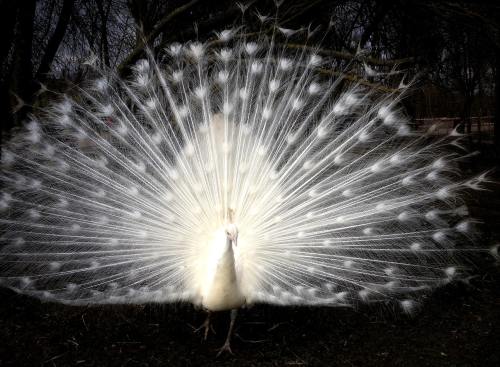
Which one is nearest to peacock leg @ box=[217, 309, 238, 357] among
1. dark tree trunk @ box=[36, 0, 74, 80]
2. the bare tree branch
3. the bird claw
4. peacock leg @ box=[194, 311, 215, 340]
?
the bird claw

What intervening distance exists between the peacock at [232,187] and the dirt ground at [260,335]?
0.27 meters

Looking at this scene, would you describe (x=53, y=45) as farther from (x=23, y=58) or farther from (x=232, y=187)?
(x=232, y=187)

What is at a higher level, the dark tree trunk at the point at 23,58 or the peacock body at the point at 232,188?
the dark tree trunk at the point at 23,58

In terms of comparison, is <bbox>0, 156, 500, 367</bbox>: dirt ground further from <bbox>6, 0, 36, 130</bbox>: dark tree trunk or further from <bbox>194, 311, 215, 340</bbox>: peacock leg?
<bbox>6, 0, 36, 130</bbox>: dark tree trunk

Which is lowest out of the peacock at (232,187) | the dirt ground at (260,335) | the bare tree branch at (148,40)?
the dirt ground at (260,335)

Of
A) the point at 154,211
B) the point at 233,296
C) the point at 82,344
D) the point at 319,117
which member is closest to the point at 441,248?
the point at 319,117

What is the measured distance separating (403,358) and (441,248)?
41.7 inches

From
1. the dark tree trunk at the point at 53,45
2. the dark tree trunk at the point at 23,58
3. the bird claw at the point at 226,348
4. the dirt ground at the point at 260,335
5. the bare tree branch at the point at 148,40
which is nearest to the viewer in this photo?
the dirt ground at the point at 260,335

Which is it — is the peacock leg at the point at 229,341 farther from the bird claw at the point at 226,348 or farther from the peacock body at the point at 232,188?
the peacock body at the point at 232,188

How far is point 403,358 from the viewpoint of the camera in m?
3.26

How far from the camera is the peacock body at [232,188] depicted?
3412 mm

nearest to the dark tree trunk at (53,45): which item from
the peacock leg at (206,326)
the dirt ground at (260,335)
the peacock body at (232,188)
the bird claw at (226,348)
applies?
the peacock body at (232,188)

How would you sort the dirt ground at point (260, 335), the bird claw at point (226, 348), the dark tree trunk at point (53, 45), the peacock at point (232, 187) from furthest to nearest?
the dark tree trunk at point (53, 45) → the peacock at point (232, 187) → the bird claw at point (226, 348) → the dirt ground at point (260, 335)

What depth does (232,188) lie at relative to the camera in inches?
137
